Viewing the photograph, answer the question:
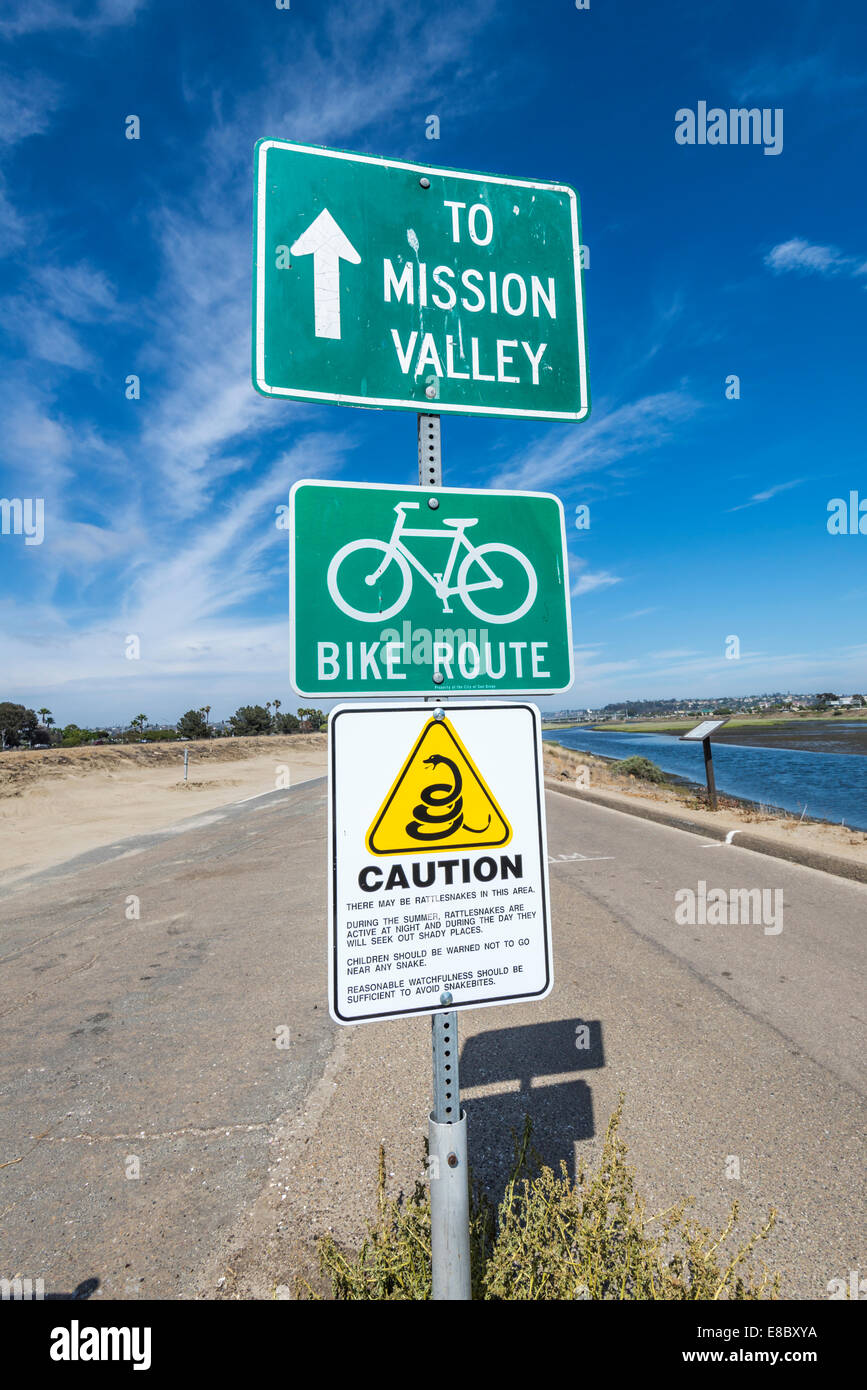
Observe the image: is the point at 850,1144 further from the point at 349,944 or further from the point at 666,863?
the point at 666,863

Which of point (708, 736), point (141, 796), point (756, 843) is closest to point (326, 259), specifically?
point (756, 843)

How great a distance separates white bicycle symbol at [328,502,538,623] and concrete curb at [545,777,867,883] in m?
7.57

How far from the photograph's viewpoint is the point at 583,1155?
303 centimetres

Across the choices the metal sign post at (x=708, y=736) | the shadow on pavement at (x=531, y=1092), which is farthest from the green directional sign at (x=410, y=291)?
the metal sign post at (x=708, y=736)

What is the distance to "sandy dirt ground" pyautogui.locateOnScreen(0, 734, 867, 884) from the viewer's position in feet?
37.2

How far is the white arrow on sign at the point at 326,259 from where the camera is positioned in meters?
1.75

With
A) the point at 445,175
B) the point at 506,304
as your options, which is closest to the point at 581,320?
the point at 506,304

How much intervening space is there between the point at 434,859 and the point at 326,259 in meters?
1.54

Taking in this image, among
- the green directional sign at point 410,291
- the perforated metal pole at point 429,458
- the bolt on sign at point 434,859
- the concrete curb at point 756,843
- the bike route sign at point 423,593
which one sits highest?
the green directional sign at point 410,291

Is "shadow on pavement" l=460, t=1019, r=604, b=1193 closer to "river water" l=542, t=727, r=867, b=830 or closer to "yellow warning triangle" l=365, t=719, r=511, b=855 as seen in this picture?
"yellow warning triangle" l=365, t=719, r=511, b=855

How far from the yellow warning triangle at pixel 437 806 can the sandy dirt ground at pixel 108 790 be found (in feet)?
35.3

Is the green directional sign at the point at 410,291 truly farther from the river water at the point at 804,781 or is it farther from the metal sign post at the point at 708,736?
the river water at the point at 804,781

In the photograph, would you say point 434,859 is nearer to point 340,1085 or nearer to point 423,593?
point 423,593

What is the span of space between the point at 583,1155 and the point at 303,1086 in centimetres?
157
